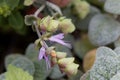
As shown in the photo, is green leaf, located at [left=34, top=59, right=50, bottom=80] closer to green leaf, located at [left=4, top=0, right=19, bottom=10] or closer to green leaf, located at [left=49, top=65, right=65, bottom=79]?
green leaf, located at [left=49, top=65, right=65, bottom=79]

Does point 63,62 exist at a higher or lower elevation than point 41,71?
higher

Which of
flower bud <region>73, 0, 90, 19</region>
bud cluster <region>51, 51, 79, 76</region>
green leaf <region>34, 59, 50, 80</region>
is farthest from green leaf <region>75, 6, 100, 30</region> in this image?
bud cluster <region>51, 51, 79, 76</region>

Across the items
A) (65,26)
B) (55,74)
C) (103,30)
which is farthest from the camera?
(103,30)

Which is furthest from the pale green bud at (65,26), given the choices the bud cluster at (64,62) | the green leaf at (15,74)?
the green leaf at (15,74)

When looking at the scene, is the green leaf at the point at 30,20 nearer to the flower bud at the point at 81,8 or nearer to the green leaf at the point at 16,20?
the green leaf at the point at 16,20

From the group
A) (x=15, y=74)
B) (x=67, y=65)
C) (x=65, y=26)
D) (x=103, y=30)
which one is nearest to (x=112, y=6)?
(x=103, y=30)

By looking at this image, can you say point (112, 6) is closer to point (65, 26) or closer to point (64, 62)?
point (65, 26)

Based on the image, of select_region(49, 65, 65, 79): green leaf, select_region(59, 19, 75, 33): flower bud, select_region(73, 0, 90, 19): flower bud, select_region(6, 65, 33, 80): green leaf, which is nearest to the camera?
select_region(6, 65, 33, 80): green leaf
